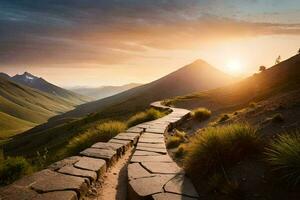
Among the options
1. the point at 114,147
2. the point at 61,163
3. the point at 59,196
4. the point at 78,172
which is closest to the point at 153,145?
the point at 114,147

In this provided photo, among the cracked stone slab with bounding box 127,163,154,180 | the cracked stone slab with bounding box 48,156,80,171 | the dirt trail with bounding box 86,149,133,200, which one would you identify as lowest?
the dirt trail with bounding box 86,149,133,200

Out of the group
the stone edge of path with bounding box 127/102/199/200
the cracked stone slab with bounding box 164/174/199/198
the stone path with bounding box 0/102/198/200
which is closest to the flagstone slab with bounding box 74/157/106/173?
the stone path with bounding box 0/102/198/200

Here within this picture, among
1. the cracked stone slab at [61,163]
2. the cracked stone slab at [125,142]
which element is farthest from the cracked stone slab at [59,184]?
the cracked stone slab at [125,142]

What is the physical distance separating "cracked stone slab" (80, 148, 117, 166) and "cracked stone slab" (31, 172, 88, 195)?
1550 mm

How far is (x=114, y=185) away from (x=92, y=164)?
65 centimetres

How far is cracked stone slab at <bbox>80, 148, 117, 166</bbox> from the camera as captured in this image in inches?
272

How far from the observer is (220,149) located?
240 inches

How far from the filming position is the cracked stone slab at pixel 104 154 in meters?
6.91

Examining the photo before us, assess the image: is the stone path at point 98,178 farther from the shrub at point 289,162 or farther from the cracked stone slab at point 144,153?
the shrub at point 289,162

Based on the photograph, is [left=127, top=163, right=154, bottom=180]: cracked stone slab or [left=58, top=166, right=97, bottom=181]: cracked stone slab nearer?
[left=58, top=166, right=97, bottom=181]: cracked stone slab

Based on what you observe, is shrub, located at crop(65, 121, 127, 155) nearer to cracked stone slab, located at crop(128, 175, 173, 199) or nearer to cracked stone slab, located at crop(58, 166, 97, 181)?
cracked stone slab, located at crop(58, 166, 97, 181)

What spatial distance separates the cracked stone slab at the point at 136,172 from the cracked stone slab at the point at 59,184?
958mm

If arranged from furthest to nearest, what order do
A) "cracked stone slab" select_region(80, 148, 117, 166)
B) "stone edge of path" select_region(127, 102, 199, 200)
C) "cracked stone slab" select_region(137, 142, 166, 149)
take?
"cracked stone slab" select_region(137, 142, 166, 149) < "cracked stone slab" select_region(80, 148, 117, 166) < "stone edge of path" select_region(127, 102, 199, 200)

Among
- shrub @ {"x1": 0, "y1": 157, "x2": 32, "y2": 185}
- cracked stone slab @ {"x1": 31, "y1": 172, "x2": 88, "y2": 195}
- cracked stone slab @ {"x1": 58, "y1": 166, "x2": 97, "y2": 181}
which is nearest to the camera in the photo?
cracked stone slab @ {"x1": 31, "y1": 172, "x2": 88, "y2": 195}
